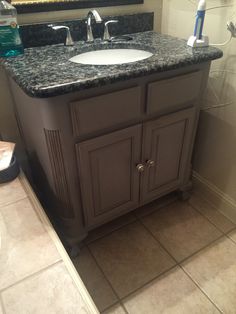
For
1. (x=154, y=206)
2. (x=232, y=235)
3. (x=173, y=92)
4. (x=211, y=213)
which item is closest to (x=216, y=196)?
(x=211, y=213)

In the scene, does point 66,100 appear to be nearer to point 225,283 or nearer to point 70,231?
point 70,231

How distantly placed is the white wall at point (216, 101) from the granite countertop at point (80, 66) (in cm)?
16

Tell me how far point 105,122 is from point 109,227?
65cm

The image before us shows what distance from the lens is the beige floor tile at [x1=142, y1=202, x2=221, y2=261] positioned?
1.23 m

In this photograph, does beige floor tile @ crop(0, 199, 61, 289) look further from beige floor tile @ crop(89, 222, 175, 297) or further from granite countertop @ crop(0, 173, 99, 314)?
beige floor tile @ crop(89, 222, 175, 297)

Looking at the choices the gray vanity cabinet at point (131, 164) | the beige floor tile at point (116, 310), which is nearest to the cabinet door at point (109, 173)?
the gray vanity cabinet at point (131, 164)

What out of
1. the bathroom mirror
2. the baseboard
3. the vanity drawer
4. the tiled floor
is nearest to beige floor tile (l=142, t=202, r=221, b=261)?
the tiled floor

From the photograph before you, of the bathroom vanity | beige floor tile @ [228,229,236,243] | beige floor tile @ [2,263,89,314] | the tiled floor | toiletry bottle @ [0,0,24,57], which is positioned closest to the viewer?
beige floor tile @ [2,263,89,314]

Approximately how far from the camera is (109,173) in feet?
3.41

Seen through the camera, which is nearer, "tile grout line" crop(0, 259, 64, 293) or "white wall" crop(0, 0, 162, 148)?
"tile grout line" crop(0, 259, 64, 293)

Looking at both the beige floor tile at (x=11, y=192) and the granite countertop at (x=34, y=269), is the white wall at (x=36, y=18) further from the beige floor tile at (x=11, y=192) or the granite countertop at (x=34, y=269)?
the granite countertop at (x=34, y=269)

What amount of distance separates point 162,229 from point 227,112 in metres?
0.66

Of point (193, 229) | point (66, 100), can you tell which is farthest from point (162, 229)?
point (66, 100)

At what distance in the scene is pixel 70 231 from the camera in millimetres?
1098
